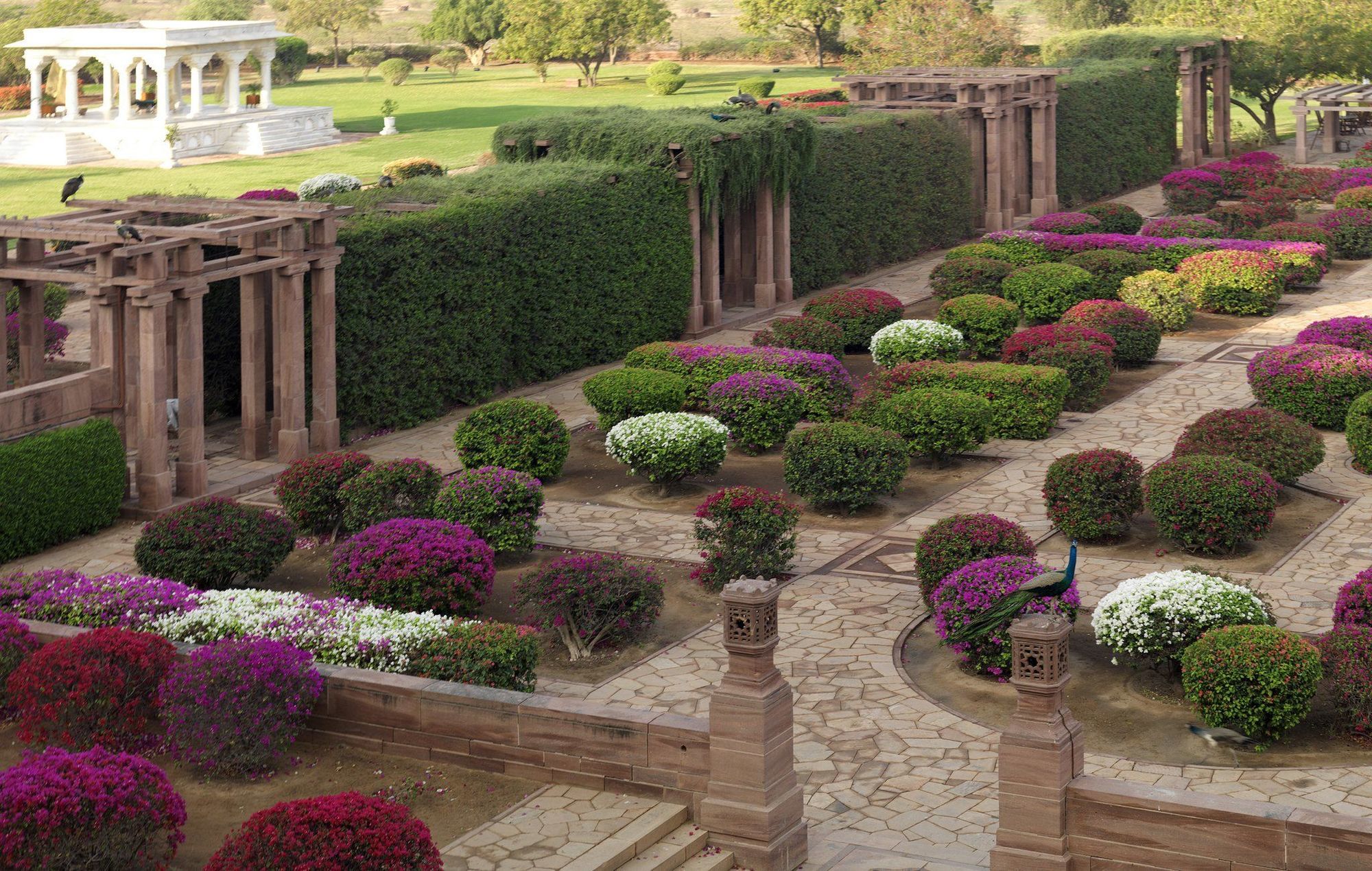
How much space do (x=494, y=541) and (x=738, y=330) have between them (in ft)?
39.5

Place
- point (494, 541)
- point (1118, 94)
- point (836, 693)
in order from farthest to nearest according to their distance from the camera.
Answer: point (1118, 94) < point (494, 541) < point (836, 693)

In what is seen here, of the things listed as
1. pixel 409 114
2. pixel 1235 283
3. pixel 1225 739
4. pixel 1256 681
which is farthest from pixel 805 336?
pixel 409 114

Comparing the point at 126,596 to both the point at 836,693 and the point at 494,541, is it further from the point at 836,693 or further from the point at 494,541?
the point at 836,693

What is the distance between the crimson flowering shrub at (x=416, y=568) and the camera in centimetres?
1408

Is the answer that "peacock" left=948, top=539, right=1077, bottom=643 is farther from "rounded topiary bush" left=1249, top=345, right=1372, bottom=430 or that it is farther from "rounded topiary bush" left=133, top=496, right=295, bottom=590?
"rounded topiary bush" left=1249, top=345, right=1372, bottom=430

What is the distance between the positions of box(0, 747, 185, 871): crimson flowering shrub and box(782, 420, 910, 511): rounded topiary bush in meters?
9.31

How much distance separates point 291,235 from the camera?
1934cm

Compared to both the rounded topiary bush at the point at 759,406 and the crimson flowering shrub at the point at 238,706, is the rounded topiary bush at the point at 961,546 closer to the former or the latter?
the rounded topiary bush at the point at 759,406

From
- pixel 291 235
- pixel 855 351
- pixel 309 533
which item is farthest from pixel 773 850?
pixel 855 351

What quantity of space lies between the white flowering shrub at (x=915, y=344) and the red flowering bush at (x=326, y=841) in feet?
49.4

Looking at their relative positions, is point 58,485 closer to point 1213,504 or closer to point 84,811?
point 84,811

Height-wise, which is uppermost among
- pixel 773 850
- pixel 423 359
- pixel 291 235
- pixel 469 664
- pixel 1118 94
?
pixel 1118 94

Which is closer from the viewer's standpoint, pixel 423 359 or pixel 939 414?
pixel 939 414

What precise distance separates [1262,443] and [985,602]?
5.82m
